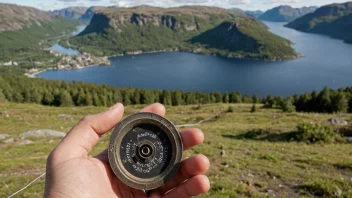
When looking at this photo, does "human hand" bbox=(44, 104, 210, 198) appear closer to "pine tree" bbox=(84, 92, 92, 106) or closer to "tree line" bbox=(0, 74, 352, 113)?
"tree line" bbox=(0, 74, 352, 113)

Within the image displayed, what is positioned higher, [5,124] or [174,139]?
[174,139]

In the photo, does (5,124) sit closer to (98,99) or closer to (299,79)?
(98,99)

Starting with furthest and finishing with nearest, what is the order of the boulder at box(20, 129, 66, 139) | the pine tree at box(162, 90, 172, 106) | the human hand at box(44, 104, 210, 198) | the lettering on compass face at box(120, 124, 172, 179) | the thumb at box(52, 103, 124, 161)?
the pine tree at box(162, 90, 172, 106) → the boulder at box(20, 129, 66, 139) → the lettering on compass face at box(120, 124, 172, 179) → the thumb at box(52, 103, 124, 161) → the human hand at box(44, 104, 210, 198)

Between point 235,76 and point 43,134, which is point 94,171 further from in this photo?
point 235,76

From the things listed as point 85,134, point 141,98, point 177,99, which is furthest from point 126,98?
point 85,134

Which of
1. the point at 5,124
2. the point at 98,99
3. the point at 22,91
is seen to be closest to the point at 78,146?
the point at 5,124

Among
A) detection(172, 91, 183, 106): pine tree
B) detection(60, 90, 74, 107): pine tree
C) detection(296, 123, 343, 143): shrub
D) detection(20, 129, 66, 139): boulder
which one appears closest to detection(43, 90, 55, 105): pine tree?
detection(60, 90, 74, 107): pine tree

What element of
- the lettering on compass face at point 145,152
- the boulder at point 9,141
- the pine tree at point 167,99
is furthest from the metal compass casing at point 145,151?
the pine tree at point 167,99
